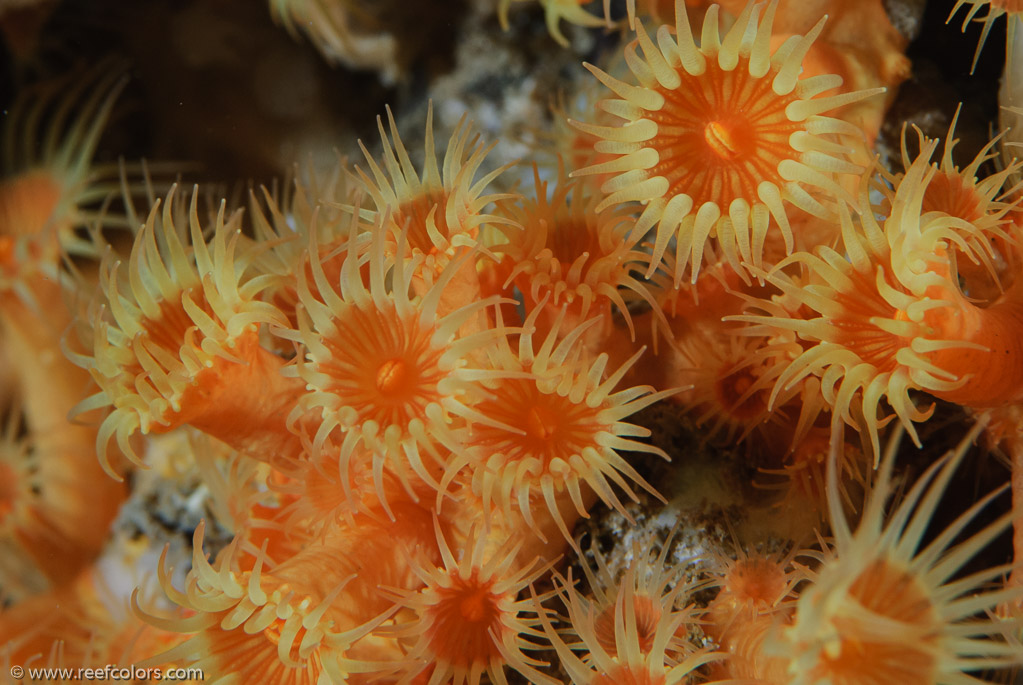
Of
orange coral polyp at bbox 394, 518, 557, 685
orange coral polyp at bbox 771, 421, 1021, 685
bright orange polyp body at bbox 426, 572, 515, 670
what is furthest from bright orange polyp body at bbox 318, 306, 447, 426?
orange coral polyp at bbox 771, 421, 1021, 685

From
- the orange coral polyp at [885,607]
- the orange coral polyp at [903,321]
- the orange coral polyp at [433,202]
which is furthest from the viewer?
the orange coral polyp at [433,202]

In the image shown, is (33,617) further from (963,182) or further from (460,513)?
(963,182)

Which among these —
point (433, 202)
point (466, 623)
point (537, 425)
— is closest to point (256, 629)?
point (466, 623)

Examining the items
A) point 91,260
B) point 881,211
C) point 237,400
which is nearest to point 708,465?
point 881,211

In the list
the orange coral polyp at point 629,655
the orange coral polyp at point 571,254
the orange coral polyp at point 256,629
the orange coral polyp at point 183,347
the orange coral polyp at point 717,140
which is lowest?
the orange coral polyp at point 256,629

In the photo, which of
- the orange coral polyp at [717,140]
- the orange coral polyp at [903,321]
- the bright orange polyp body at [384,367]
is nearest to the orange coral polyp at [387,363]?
the bright orange polyp body at [384,367]

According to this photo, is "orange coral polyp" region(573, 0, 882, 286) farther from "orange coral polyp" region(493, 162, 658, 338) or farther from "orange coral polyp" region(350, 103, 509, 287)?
"orange coral polyp" region(350, 103, 509, 287)

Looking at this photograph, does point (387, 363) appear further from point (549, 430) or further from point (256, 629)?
point (256, 629)

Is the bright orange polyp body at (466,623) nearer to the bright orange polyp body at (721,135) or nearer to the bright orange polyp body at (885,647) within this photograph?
the bright orange polyp body at (885,647)
